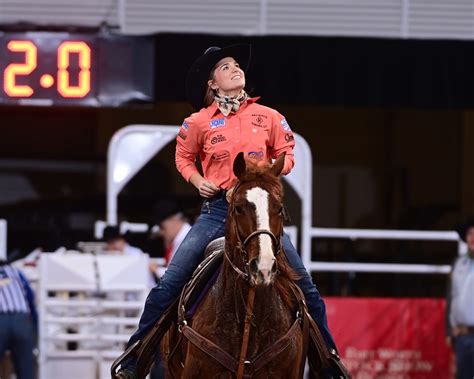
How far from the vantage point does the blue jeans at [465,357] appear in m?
14.5

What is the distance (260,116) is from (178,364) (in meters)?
1.67

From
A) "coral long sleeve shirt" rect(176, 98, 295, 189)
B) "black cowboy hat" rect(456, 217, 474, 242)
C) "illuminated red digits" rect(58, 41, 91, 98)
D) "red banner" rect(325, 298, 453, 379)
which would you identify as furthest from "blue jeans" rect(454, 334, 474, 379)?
"coral long sleeve shirt" rect(176, 98, 295, 189)

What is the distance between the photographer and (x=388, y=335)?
52.0ft

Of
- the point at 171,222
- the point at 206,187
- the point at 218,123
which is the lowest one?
the point at 171,222

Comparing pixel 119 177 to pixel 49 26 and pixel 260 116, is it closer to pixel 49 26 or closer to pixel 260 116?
pixel 49 26

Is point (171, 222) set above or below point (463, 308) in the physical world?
above

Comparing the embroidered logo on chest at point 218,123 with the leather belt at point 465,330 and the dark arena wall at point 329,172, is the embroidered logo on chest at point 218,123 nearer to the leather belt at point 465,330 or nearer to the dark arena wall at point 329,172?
the leather belt at point 465,330

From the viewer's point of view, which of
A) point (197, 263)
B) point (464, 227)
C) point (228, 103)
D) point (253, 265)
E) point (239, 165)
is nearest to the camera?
point (253, 265)

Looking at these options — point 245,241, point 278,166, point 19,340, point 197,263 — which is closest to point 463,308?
point 19,340

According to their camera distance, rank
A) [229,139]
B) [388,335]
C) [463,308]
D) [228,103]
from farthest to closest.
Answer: [388,335]
[463,308]
[228,103]
[229,139]

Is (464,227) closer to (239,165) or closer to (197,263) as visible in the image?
(197,263)

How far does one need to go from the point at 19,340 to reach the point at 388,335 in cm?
435

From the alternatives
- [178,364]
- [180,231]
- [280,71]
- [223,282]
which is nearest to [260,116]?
[223,282]

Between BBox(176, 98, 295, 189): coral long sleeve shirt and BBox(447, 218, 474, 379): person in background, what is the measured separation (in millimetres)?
6514
